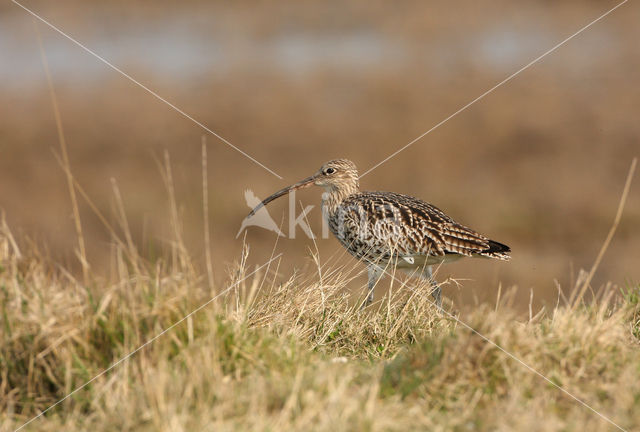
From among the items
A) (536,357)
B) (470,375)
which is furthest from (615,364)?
(470,375)

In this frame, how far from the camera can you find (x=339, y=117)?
19344 millimetres

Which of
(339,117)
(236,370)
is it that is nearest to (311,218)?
(339,117)

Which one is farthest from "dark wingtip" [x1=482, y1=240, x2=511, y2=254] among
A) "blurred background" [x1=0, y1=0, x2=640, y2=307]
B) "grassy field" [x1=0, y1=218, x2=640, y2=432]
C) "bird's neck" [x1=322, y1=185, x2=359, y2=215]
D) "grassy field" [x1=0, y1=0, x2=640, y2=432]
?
"blurred background" [x1=0, y1=0, x2=640, y2=307]

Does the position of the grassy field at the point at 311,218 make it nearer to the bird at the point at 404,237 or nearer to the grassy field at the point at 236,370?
the grassy field at the point at 236,370

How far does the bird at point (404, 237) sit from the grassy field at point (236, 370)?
8.99 feet

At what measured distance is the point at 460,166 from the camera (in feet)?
58.6

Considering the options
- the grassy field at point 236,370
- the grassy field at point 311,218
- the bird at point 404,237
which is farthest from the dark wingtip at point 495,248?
the grassy field at point 236,370

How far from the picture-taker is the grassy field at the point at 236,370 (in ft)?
12.7

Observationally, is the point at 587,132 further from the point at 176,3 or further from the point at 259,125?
the point at 176,3

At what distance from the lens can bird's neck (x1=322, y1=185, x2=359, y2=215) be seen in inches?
336

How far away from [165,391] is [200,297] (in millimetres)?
706

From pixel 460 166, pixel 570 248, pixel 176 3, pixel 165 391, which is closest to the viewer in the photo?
pixel 165 391

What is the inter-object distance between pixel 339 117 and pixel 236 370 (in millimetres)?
15350

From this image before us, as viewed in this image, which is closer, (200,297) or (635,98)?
(200,297)
